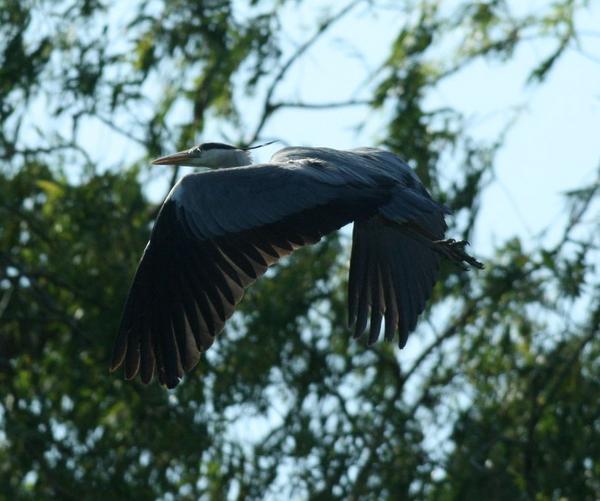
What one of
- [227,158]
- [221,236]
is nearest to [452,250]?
[221,236]

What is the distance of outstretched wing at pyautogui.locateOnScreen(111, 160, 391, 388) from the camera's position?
7.60m

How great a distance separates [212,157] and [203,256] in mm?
2009

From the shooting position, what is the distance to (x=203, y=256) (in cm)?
767

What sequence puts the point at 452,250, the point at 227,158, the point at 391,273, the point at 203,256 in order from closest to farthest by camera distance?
1. the point at 203,256
2. the point at 452,250
3. the point at 391,273
4. the point at 227,158

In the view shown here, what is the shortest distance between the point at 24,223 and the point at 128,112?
1.04 m

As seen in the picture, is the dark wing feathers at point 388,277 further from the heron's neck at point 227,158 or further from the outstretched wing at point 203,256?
the heron's neck at point 227,158

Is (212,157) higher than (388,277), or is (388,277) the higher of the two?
(212,157)

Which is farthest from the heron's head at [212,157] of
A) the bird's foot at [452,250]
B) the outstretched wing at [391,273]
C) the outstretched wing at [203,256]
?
the outstretched wing at [203,256]

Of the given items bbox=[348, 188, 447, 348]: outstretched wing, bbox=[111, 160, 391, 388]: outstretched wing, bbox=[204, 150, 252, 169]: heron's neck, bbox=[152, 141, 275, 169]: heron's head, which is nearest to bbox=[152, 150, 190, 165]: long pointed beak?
bbox=[152, 141, 275, 169]: heron's head

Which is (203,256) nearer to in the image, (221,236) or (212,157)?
(221,236)

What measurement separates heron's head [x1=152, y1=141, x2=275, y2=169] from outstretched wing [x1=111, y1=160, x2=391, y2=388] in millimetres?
1682

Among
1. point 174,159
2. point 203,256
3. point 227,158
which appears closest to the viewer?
point 203,256

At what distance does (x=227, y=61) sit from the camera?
12.5 metres

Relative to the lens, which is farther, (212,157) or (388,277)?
(212,157)
